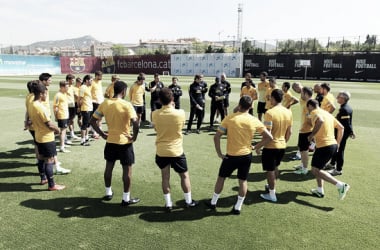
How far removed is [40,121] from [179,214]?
Answer: 304cm

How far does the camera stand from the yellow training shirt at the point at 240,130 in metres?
4.61

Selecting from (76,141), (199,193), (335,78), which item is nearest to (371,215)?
(199,193)

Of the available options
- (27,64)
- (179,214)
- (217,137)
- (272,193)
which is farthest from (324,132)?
(27,64)

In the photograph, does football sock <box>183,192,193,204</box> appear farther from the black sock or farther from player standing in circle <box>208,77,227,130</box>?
player standing in circle <box>208,77,227,130</box>

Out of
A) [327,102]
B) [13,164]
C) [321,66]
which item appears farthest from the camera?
[321,66]

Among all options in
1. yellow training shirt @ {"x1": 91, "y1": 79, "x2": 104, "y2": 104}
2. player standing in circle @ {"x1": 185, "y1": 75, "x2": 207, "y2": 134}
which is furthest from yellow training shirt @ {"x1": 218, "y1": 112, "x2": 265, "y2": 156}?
yellow training shirt @ {"x1": 91, "y1": 79, "x2": 104, "y2": 104}

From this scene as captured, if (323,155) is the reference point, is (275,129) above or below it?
above

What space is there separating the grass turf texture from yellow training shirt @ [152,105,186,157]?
1.07 m

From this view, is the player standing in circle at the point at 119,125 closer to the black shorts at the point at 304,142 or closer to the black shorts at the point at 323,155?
the black shorts at the point at 323,155

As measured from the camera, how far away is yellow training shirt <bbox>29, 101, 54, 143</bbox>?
5430 millimetres

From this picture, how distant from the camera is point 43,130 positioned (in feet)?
18.3

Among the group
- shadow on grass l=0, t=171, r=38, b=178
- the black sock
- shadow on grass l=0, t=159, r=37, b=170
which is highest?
the black sock

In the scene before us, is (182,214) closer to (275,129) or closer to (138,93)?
(275,129)

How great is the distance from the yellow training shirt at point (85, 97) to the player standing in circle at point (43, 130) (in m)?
3.53
